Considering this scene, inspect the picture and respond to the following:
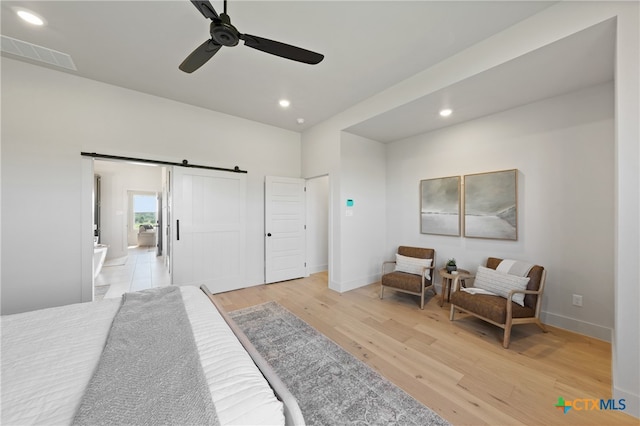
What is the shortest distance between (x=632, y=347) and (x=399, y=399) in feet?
5.24

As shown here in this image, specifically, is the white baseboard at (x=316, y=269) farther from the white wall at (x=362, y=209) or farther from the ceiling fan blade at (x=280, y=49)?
the ceiling fan blade at (x=280, y=49)

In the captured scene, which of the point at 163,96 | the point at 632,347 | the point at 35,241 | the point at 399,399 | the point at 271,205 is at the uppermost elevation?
the point at 163,96

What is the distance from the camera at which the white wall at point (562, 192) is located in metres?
2.50

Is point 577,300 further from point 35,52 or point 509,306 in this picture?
point 35,52

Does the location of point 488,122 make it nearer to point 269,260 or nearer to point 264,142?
point 264,142

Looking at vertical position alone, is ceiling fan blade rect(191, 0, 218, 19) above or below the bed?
above

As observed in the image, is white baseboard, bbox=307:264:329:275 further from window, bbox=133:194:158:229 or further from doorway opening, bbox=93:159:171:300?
window, bbox=133:194:158:229

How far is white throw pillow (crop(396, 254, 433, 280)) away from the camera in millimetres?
3586

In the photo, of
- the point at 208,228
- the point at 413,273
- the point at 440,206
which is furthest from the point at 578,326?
the point at 208,228

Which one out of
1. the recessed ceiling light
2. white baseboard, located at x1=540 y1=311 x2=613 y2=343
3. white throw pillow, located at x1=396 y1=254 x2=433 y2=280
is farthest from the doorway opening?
white baseboard, located at x1=540 y1=311 x2=613 y2=343

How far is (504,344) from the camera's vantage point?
2338 mm

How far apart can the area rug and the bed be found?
2.52ft

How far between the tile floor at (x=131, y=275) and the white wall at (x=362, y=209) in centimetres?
312

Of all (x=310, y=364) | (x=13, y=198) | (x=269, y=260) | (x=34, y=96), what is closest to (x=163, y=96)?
(x=34, y=96)
